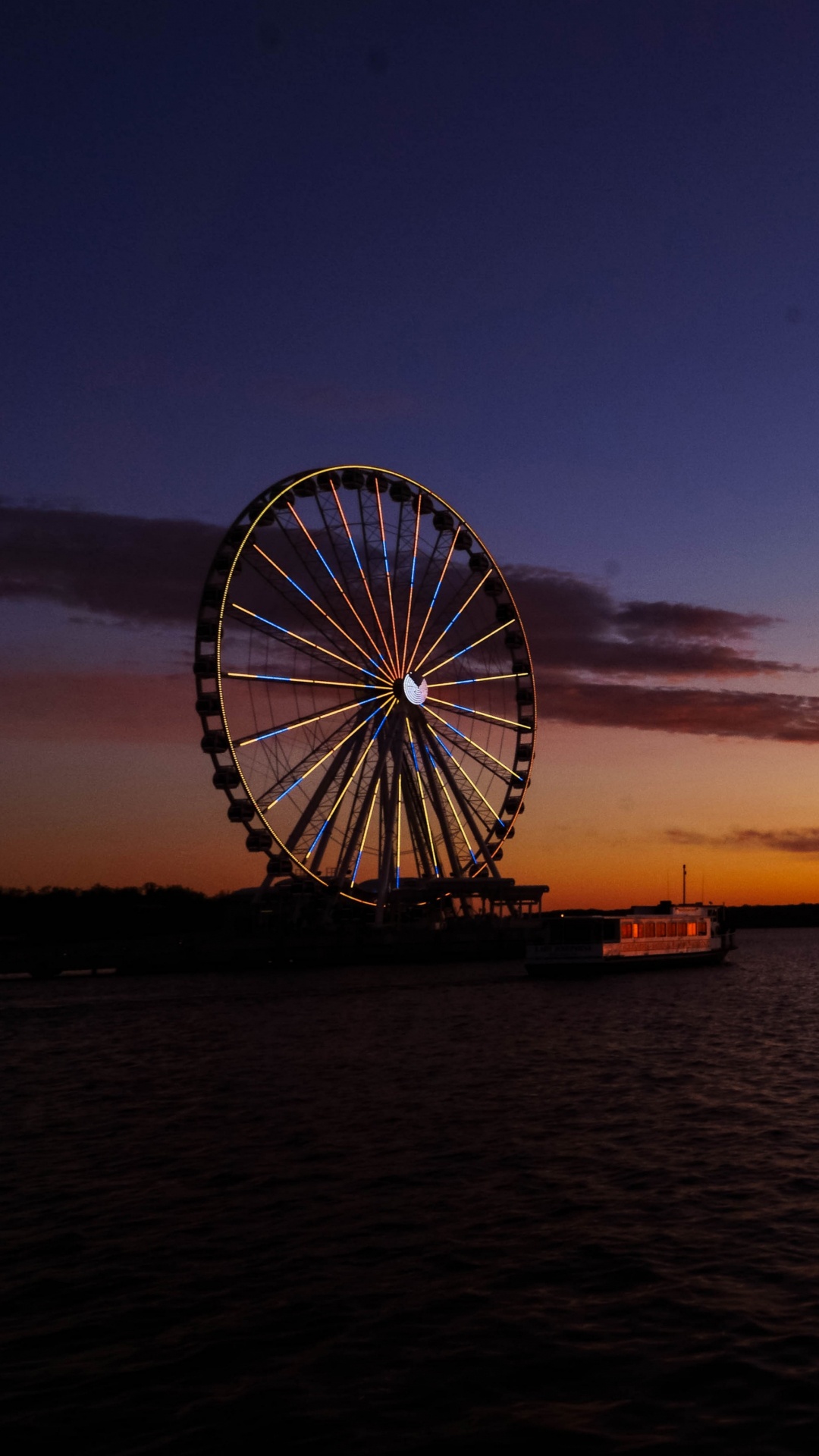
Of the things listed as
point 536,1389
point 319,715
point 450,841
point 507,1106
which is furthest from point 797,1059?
point 450,841

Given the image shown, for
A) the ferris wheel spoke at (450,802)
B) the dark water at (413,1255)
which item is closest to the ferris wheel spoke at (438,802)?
the ferris wheel spoke at (450,802)

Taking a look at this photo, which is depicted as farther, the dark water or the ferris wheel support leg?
the ferris wheel support leg

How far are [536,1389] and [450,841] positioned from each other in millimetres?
88032

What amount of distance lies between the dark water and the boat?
156 ft

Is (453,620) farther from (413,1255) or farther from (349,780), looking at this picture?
(413,1255)

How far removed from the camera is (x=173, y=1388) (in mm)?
13859

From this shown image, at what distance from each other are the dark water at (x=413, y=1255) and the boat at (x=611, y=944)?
156ft

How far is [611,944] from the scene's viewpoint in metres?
91.8

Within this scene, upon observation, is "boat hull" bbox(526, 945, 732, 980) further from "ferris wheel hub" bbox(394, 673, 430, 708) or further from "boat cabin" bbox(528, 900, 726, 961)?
"ferris wheel hub" bbox(394, 673, 430, 708)

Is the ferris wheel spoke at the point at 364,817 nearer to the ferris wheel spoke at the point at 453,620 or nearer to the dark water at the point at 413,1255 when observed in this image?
the ferris wheel spoke at the point at 453,620

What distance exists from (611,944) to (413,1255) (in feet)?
245

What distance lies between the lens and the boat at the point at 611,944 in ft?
297

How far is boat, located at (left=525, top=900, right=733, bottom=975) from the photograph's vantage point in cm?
9050

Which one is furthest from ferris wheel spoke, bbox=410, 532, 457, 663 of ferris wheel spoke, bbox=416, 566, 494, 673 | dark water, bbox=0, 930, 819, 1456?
dark water, bbox=0, 930, 819, 1456
